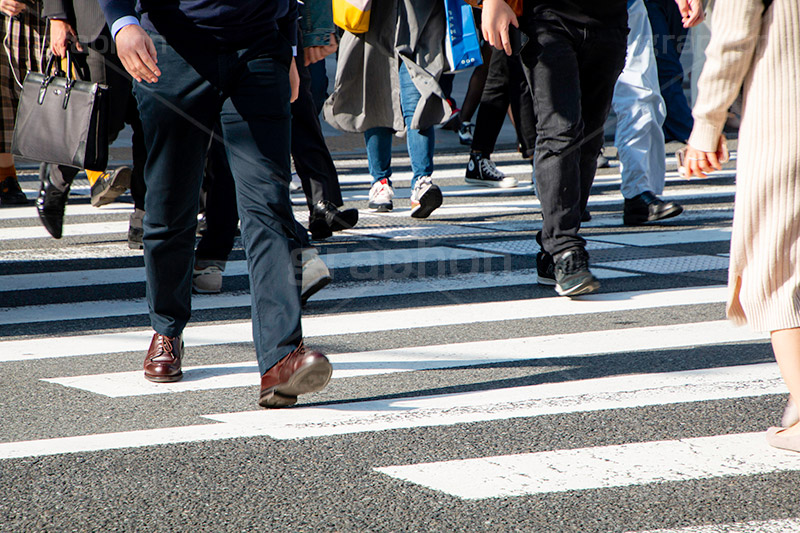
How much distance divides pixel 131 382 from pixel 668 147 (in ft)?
31.9

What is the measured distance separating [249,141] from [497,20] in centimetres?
178

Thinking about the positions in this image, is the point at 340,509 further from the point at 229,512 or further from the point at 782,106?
the point at 782,106

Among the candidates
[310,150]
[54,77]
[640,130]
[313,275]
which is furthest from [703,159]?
[640,130]

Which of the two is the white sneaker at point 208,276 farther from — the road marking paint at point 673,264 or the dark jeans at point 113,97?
the road marking paint at point 673,264

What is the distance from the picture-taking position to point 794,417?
120 inches

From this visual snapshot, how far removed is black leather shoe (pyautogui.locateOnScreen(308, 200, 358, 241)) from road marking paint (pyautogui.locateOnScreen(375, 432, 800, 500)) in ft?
12.5

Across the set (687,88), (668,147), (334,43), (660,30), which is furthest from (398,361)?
(687,88)

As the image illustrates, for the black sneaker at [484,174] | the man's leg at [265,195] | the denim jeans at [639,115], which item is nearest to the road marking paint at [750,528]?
the man's leg at [265,195]

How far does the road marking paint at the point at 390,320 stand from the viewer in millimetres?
4527

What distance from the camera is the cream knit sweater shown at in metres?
2.82

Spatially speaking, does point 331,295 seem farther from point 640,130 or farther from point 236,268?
point 640,130

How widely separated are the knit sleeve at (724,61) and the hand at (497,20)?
2.13m

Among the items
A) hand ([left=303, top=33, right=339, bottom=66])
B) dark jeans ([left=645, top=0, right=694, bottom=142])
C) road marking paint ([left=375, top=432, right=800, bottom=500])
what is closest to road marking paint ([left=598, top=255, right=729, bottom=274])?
hand ([left=303, top=33, right=339, bottom=66])

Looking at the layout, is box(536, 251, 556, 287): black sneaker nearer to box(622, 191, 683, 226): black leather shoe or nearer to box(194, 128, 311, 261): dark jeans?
box(194, 128, 311, 261): dark jeans
